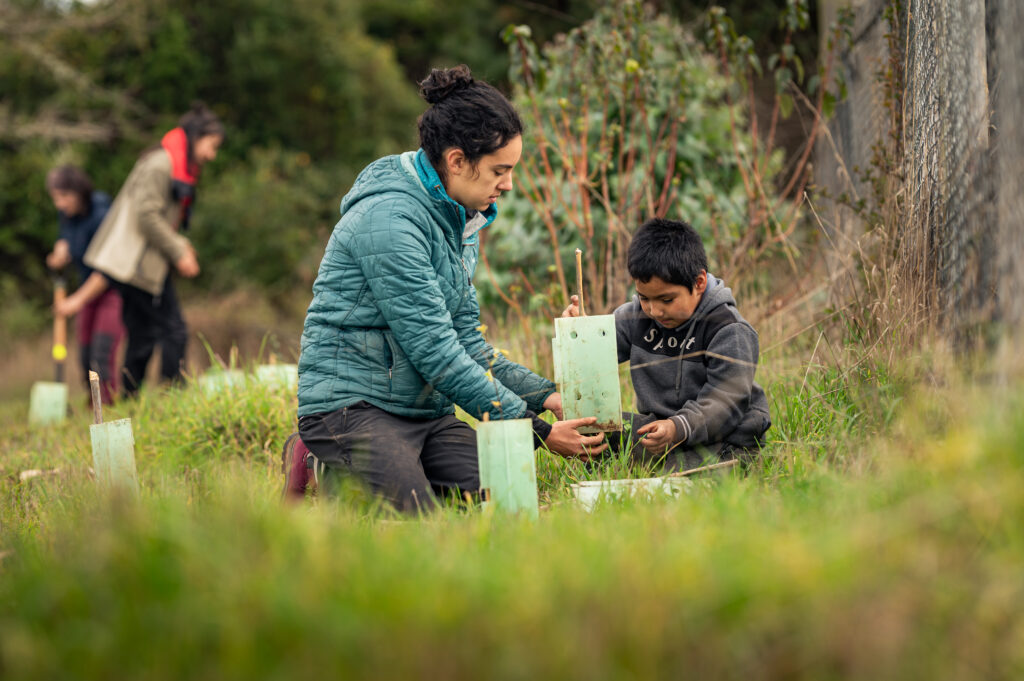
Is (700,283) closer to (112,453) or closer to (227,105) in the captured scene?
(112,453)

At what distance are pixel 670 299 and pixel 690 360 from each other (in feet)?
0.83

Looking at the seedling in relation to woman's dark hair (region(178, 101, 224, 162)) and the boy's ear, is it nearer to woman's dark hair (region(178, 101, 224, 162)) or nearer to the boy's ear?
the boy's ear

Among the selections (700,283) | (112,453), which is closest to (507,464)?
(700,283)

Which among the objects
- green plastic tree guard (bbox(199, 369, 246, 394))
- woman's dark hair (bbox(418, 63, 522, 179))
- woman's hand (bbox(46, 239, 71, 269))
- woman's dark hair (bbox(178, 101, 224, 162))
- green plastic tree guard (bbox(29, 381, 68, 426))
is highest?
woman's dark hair (bbox(178, 101, 224, 162))

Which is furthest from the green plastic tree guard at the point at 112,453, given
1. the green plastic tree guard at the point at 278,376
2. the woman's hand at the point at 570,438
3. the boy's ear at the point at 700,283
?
the boy's ear at the point at 700,283

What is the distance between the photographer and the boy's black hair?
322 cm

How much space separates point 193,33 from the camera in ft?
46.0

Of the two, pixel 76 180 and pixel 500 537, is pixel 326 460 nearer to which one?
pixel 500 537

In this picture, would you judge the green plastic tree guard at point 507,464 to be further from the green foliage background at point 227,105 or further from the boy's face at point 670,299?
the green foliage background at point 227,105

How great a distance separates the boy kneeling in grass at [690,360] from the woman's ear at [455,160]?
60 centimetres

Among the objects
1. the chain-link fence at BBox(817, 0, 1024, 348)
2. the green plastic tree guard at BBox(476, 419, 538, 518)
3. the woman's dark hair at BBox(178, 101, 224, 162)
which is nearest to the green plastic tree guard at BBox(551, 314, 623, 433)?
the green plastic tree guard at BBox(476, 419, 538, 518)

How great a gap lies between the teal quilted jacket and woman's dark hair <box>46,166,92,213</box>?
15.3ft

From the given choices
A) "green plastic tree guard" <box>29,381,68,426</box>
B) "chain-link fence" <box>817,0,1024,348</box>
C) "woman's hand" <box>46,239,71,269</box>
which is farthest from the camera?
"woman's hand" <box>46,239,71,269</box>

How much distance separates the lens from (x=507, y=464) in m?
2.57
